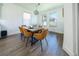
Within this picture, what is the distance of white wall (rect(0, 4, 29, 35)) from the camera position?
1.78 metres

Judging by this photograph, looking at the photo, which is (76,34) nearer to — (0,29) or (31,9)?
(31,9)

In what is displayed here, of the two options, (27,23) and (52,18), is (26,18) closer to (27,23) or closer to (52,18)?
(27,23)

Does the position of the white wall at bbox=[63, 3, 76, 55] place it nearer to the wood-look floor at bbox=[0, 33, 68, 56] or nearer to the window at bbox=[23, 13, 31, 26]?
the wood-look floor at bbox=[0, 33, 68, 56]

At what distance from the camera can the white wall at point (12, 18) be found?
5.85ft

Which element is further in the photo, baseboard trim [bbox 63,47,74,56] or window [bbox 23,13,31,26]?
window [bbox 23,13,31,26]

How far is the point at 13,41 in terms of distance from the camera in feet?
6.23

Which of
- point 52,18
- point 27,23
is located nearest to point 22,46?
point 27,23

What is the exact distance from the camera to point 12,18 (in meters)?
1.84

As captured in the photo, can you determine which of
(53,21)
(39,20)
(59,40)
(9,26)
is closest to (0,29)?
(9,26)

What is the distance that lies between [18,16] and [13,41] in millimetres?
591

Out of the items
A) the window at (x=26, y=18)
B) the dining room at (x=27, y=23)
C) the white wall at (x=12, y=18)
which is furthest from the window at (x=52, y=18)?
the white wall at (x=12, y=18)

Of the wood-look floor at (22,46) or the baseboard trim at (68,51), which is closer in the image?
the baseboard trim at (68,51)

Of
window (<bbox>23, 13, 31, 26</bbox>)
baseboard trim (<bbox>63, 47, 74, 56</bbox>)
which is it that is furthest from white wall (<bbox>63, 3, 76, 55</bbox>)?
window (<bbox>23, 13, 31, 26</bbox>)

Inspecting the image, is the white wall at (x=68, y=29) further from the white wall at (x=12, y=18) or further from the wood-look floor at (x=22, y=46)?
the white wall at (x=12, y=18)
